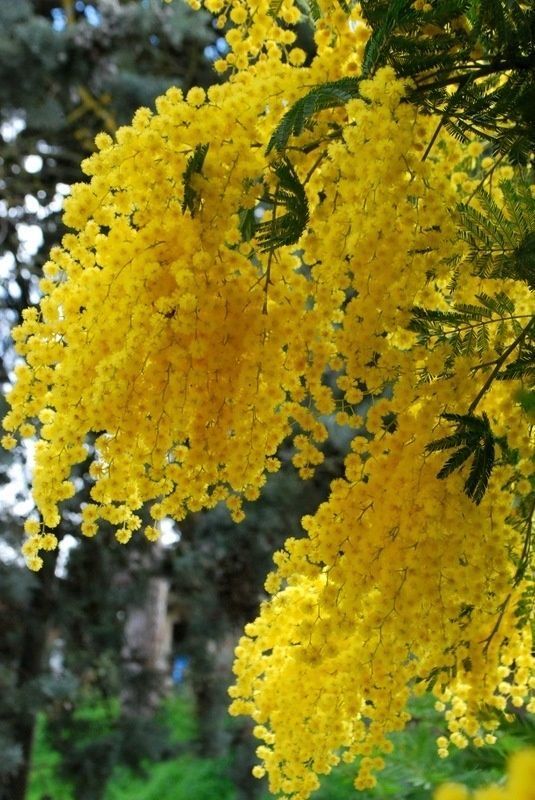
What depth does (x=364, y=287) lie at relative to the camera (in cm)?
196

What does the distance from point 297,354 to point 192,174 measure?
47 centimetres

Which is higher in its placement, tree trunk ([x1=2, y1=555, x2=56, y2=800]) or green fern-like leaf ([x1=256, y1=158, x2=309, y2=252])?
tree trunk ([x1=2, y1=555, x2=56, y2=800])

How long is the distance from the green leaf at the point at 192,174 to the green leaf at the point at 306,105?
156 millimetres

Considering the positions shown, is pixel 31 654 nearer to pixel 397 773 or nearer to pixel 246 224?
pixel 397 773

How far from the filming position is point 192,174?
190 centimetres

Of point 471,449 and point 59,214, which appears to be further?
point 59,214

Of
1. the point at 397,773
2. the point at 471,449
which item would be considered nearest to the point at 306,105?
the point at 471,449

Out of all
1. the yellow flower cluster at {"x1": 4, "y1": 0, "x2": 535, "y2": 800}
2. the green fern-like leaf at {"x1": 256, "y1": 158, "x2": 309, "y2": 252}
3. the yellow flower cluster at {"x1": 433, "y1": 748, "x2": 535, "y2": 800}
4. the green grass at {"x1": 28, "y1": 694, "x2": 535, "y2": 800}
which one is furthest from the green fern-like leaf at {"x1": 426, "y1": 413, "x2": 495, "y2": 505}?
the yellow flower cluster at {"x1": 433, "y1": 748, "x2": 535, "y2": 800}

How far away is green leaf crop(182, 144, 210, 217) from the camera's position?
1.90 metres

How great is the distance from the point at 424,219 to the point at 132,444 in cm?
79

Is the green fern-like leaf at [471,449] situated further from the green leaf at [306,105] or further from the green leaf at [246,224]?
the green leaf at [306,105]

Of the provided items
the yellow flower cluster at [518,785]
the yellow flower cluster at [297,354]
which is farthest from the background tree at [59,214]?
the yellow flower cluster at [518,785]

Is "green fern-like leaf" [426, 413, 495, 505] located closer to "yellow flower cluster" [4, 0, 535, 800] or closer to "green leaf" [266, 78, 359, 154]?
"yellow flower cluster" [4, 0, 535, 800]

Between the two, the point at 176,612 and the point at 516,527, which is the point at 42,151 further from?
the point at 176,612
